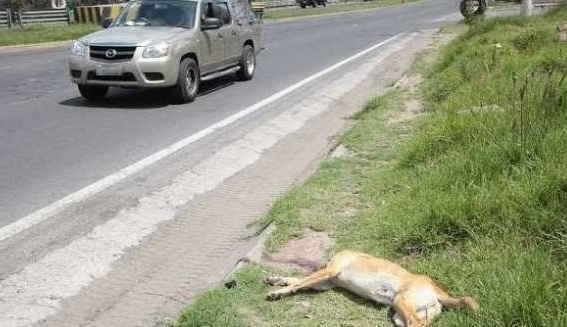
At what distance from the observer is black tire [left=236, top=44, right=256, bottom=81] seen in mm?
13297

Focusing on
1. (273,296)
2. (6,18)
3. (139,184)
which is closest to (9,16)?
(6,18)

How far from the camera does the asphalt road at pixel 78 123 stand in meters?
6.42

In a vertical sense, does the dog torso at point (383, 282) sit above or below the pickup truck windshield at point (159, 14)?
below

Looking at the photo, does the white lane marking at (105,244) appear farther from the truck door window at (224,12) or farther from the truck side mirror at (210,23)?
the truck door window at (224,12)

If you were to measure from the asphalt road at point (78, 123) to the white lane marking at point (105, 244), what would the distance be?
0.77 meters

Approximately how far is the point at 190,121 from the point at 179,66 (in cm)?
163

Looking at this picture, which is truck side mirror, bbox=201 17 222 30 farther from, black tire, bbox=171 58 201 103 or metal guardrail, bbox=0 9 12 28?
metal guardrail, bbox=0 9 12 28

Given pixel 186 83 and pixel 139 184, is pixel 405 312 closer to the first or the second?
pixel 139 184

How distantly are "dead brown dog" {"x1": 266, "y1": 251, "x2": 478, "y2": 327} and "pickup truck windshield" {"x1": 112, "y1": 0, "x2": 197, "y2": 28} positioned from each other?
8014mm

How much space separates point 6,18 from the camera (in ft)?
120

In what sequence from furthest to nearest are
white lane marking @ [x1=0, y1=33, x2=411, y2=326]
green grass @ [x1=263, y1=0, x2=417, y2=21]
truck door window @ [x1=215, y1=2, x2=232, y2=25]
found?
green grass @ [x1=263, y1=0, x2=417, y2=21]
truck door window @ [x1=215, y1=2, x2=232, y2=25]
white lane marking @ [x1=0, y1=33, x2=411, y2=326]

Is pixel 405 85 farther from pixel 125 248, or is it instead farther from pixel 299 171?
pixel 125 248

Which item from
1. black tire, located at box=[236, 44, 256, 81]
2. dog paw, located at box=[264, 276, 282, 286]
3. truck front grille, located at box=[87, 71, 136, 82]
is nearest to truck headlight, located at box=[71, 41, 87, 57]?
truck front grille, located at box=[87, 71, 136, 82]

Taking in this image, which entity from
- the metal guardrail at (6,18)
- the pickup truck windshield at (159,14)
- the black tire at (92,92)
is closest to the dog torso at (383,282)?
the black tire at (92,92)
